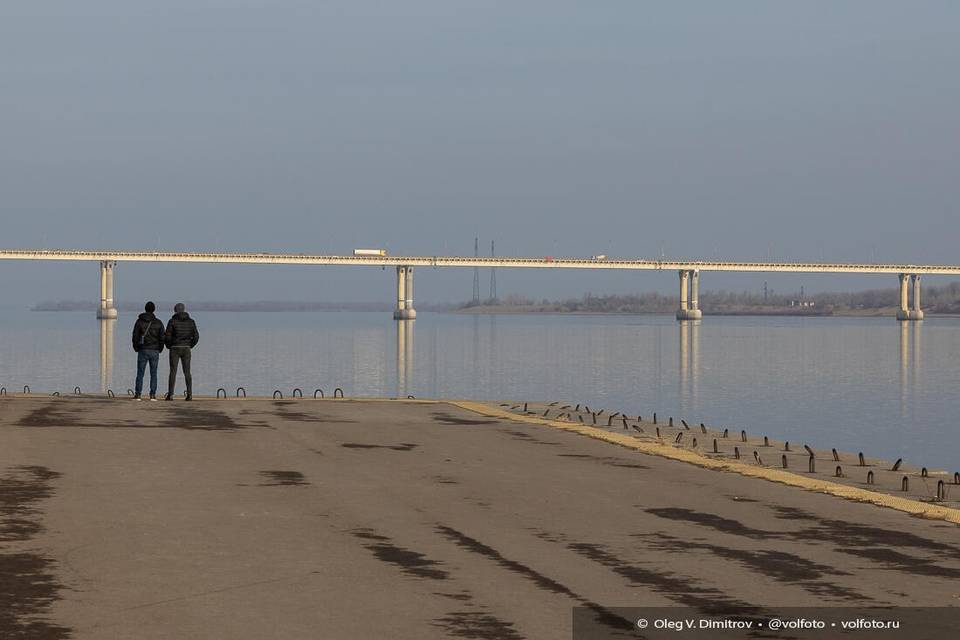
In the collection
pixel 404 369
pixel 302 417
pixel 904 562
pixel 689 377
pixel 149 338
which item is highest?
pixel 149 338

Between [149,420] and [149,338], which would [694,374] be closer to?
[149,338]

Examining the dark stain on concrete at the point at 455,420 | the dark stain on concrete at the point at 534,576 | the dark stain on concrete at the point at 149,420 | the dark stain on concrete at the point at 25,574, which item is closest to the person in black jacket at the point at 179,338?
the dark stain on concrete at the point at 149,420

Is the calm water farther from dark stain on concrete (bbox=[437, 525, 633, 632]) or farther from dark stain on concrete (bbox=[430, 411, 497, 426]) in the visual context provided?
dark stain on concrete (bbox=[437, 525, 633, 632])

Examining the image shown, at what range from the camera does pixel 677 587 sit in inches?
466

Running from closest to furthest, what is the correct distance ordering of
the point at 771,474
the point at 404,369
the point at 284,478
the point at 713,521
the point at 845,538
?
the point at 845,538 < the point at 713,521 < the point at 284,478 < the point at 771,474 < the point at 404,369

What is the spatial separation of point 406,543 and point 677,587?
3.32 m

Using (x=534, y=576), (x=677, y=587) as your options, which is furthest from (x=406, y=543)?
(x=677, y=587)

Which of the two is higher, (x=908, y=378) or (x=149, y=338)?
(x=149, y=338)

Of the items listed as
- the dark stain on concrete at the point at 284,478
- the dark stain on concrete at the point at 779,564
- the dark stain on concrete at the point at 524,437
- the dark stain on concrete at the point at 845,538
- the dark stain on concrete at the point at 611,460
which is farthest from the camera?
the dark stain on concrete at the point at 524,437

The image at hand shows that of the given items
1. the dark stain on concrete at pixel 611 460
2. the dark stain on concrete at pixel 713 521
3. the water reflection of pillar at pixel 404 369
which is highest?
the dark stain on concrete at pixel 713 521

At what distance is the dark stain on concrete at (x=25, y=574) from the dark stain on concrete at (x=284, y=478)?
3.02 m

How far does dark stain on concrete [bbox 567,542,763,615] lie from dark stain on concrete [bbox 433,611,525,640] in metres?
1.72

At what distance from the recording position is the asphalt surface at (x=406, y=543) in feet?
35.3

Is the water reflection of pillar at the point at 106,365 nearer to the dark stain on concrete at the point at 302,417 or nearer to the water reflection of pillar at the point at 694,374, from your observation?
the water reflection of pillar at the point at 694,374
